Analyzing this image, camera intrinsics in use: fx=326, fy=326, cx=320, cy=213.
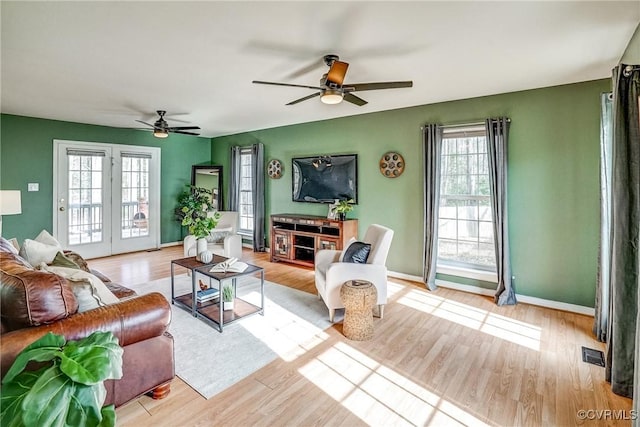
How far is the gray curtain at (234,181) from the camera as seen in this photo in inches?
279

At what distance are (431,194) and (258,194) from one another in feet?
11.7

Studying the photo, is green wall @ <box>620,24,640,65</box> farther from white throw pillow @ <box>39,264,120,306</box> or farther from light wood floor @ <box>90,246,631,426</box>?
white throw pillow @ <box>39,264,120,306</box>

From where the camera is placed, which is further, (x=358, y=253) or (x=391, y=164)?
(x=391, y=164)

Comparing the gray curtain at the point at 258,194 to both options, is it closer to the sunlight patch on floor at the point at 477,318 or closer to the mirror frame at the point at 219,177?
the mirror frame at the point at 219,177

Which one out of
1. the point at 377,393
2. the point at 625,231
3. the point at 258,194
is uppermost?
the point at 258,194

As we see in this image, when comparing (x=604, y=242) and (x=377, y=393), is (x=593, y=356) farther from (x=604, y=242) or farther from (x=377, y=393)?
(x=377, y=393)

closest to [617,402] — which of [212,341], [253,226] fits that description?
[212,341]

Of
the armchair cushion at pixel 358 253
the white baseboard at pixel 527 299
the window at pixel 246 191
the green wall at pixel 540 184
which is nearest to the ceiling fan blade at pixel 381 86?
the armchair cushion at pixel 358 253

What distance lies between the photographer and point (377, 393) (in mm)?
2209

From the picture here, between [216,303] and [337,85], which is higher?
[337,85]

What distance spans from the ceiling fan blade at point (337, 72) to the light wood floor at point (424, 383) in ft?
7.41

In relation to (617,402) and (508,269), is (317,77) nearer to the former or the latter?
(508,269)

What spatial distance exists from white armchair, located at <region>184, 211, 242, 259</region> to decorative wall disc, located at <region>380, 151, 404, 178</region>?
2.62 meters

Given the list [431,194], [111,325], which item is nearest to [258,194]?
[431,194]
